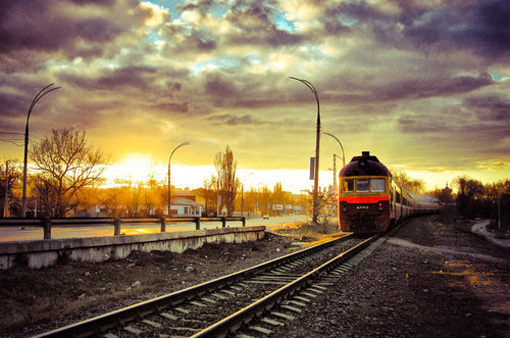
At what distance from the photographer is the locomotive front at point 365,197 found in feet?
63.9

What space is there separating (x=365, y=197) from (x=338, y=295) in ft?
40.9

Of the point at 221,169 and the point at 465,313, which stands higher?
the point at 221,169

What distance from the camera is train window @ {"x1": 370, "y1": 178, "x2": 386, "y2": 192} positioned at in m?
19.7

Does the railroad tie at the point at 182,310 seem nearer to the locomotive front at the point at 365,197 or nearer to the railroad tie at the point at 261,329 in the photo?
the railroad tie at the point at 261,329

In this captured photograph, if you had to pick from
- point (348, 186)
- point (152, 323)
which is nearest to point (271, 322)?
point (152, 323)

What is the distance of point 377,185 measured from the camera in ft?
64.8

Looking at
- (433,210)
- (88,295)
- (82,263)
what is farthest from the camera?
(433,210)

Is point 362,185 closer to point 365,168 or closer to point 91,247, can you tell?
point 365,168

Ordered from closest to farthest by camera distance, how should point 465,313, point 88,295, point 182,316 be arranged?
point 182,316, point 465,313, point 88,295

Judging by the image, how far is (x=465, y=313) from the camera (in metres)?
6.73

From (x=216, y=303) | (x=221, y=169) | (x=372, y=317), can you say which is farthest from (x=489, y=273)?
(x=221, y=169)

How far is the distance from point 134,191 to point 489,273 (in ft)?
137

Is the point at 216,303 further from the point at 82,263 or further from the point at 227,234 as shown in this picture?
the point at 227,234

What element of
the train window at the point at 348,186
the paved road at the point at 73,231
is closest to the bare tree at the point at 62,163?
the paved road at the point at 73,231
